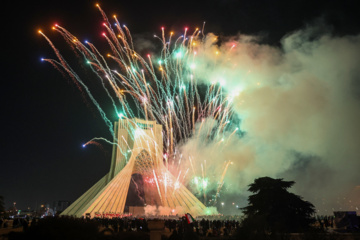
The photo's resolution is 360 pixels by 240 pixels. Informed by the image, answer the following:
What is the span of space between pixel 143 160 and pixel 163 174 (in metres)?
2.72

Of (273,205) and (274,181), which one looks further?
(274,181)

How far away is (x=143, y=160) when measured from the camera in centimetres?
2667

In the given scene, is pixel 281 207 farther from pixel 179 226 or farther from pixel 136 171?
pixel 136 171

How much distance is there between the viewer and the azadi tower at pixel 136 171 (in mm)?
22953

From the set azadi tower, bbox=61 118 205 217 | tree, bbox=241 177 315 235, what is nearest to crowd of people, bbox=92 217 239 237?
tree, bbox=241 177 315 235

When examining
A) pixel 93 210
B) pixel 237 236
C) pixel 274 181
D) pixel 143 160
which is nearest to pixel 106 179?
pixel 143 160

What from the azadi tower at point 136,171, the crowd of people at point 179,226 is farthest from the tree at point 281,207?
the azadi tower at point 136,171

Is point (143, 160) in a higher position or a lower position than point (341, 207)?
higher

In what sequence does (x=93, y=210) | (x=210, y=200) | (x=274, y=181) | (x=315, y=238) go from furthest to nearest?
(x=210, y=200) < (x=93, y=210) < (x=274, y=181) < (x=315, y=238)

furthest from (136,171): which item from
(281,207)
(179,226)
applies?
(281,207)

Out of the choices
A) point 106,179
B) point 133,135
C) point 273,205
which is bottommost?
point 273,205

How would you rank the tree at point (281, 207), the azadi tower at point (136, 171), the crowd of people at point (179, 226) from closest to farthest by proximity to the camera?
the tree at point (281, 207), the crowd of people at point (179, 226), the azadi tower at point (136, 171)

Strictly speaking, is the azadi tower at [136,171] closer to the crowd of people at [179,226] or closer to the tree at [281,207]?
the crowd of people at [179,226]

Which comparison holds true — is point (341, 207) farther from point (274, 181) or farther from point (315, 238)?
point (315, 238)
